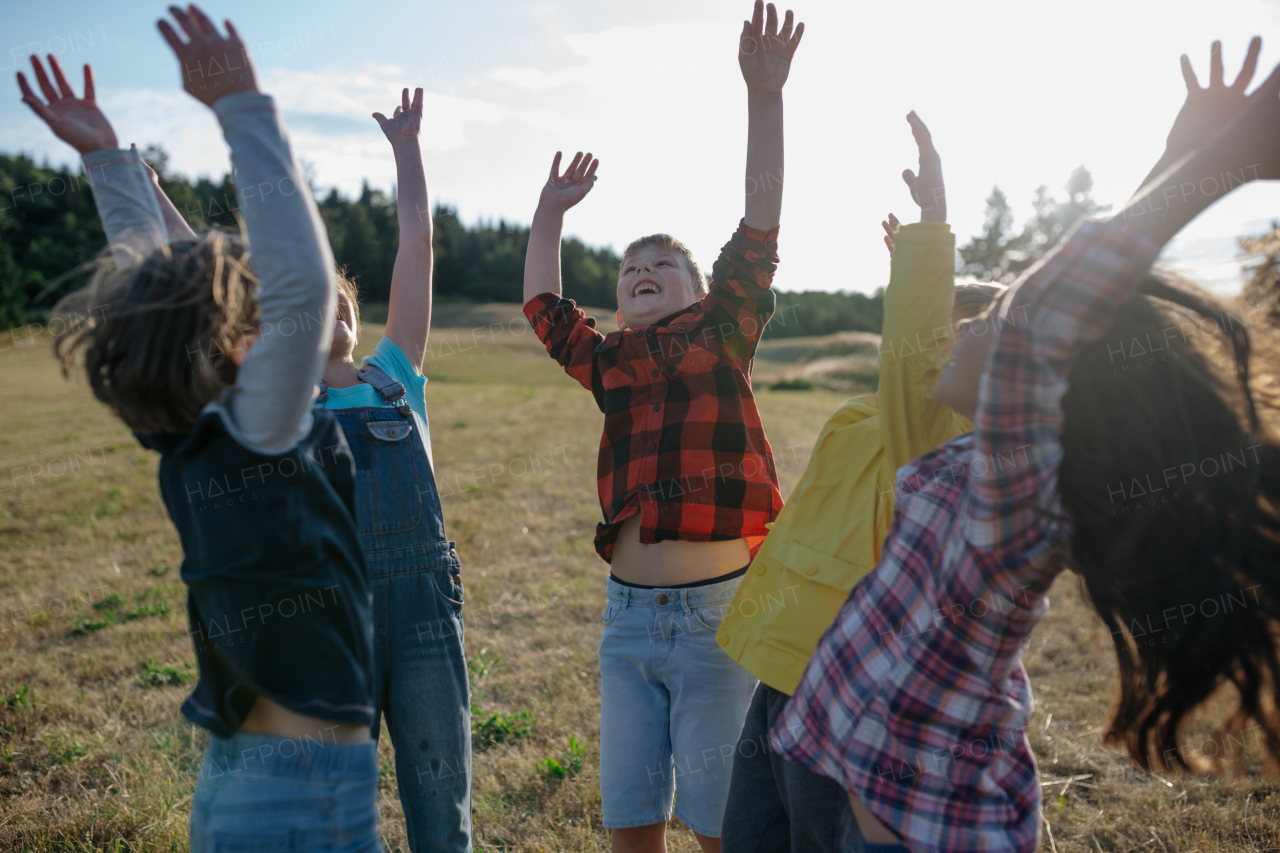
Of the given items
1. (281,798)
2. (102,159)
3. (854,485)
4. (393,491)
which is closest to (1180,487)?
(854,485)

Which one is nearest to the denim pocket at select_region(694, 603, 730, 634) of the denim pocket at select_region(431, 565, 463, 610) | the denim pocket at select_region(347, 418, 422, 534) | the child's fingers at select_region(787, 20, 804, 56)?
the denim pocket at select_region(431, 565, 463, 610)

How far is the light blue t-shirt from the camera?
2.31 meters

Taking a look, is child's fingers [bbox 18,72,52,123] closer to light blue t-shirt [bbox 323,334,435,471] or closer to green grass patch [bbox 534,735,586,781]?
light blue t-shirt [bbox 323,334,435,471]

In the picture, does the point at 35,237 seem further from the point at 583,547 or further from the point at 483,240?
the point at 583,547

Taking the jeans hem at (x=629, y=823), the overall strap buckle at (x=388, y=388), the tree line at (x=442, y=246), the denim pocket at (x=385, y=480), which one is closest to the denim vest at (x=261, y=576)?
the denim pocket at (x=385, y=480)

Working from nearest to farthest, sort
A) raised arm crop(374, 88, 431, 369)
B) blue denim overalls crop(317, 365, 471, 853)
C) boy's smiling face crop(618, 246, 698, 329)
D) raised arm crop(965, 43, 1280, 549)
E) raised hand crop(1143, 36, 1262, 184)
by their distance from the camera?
raised arm crop(965, 43, 1280, 549) < raised hand crop(1143, 36, 1262, 184) < blue denim overalls crop(317, 365, 471, 853) < raised arm crop(374, 88, 431, 369) < boy's smiling face crop(618, 246, 698, 329)

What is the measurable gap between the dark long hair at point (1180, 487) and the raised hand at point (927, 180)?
543mm

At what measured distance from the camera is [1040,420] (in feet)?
4.14

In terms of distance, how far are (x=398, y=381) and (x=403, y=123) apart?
37.5 inches

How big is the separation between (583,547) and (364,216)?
66755 mm

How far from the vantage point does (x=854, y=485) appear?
198cm

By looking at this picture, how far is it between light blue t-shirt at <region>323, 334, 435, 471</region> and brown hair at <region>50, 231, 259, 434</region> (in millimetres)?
826

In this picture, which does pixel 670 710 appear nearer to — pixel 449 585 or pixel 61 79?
pixel 449 585

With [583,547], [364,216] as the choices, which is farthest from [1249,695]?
[364,216]
